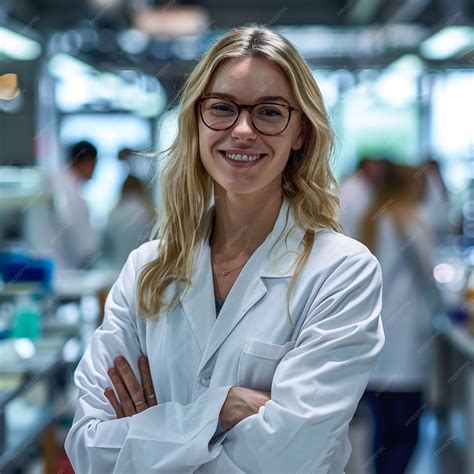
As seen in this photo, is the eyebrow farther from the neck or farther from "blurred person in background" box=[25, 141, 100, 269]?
"blurred person in background" box=[25, 141, 100, 269]

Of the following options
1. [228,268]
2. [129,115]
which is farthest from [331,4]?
[228,268]

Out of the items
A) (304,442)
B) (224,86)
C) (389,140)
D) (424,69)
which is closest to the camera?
(304,442)

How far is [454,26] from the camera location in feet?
17.4

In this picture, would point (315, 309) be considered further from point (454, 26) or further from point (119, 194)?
point (119, 194)

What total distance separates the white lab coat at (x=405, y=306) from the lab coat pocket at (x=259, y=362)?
85.6 inches

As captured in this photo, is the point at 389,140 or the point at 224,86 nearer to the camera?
the point at 224,86

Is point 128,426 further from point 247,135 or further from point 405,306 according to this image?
point 405,306

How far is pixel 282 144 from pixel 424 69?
6291 millimetres

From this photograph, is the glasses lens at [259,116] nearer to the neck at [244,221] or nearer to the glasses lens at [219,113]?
the glasses lens at [219,113]

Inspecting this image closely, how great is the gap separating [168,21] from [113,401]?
6189 mm

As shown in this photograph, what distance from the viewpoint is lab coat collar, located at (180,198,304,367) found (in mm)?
1746

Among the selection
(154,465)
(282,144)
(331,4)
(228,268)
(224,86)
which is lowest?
(154,465)

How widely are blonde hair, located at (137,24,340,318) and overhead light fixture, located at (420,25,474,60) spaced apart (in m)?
3.83

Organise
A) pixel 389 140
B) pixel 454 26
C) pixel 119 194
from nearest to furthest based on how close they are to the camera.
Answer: pixel 454 26
pixel 119 194
pixel 389 140
